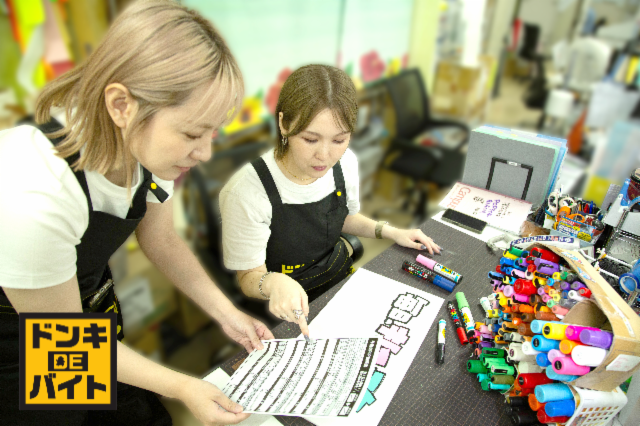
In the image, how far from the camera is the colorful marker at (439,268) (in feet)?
3.26

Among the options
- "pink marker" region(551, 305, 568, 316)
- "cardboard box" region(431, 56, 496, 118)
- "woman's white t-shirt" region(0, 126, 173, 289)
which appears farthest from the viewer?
"cardboard box" region(431, 56, 496, 118)

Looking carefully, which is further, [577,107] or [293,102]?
[577,107]

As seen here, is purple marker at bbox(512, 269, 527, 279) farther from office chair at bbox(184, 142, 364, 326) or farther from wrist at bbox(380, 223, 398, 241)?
office chair at bbox(184, 142, 364, 326)

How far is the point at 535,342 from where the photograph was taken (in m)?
0.65

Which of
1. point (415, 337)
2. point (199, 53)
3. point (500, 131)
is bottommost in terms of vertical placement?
point (415, 337)

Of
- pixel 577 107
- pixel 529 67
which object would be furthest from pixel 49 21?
pixel 529 67

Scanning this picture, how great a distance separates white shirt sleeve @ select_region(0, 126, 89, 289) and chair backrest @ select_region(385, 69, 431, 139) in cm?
213

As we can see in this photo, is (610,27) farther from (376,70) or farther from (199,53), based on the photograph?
(199,53)

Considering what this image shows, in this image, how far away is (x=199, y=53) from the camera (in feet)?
1.93

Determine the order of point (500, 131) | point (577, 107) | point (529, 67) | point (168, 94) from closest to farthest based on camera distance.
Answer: point (168, 94) → point (500, 131) → point (577, 107) → point (529, 67)

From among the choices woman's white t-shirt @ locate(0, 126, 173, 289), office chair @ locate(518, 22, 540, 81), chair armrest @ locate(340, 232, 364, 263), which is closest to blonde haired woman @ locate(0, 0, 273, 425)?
woman's white t-shirt @ locate(0, 126, 173, 289)

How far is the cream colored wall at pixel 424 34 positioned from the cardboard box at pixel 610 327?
2728 millimetres

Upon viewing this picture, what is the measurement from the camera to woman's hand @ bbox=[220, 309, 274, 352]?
828mm

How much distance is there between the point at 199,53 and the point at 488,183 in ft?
3.65
